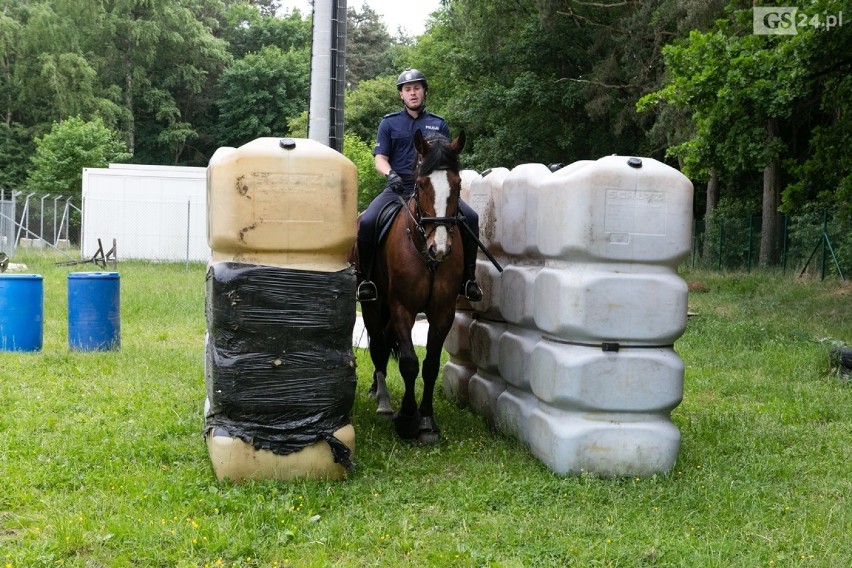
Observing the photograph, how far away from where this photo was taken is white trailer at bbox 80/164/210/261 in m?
28.3

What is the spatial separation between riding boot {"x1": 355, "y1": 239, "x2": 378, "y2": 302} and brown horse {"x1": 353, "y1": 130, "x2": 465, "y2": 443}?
0.08 m

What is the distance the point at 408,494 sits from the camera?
218 inches

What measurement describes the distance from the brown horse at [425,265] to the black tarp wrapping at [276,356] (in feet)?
3.20

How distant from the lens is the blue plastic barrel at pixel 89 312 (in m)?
10.4

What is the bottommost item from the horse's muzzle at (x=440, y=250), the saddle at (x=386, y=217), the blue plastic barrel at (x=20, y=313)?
the blue plastic barrel at (x=20, y=313)

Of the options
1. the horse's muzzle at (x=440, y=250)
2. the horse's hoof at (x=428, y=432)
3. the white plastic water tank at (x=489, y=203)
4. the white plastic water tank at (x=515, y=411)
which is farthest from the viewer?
the white plastic water tank at (x=489, y=203)

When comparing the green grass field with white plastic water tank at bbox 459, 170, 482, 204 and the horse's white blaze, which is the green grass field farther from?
white plastic water tank at bbox 459, 170, 482, 204

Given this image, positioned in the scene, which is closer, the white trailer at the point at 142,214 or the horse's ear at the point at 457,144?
the horse's ear at the point at 457,144

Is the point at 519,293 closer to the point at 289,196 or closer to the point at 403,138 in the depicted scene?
the point at 403,138

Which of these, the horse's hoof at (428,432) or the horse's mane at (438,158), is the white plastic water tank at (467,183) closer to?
the horse's mane at (438,158)

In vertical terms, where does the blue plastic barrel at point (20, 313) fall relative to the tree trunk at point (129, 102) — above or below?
below

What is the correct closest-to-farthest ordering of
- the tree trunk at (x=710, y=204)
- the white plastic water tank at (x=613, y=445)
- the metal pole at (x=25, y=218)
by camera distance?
the white plastic water tank at (x=613, y=445)
the tree trunk at (x=710, y=204)
the metal pole at (x=25, y=218)

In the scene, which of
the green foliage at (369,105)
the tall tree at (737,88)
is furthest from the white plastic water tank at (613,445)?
Answer: the green foliage at (369,105)

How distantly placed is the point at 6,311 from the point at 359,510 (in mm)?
6986
